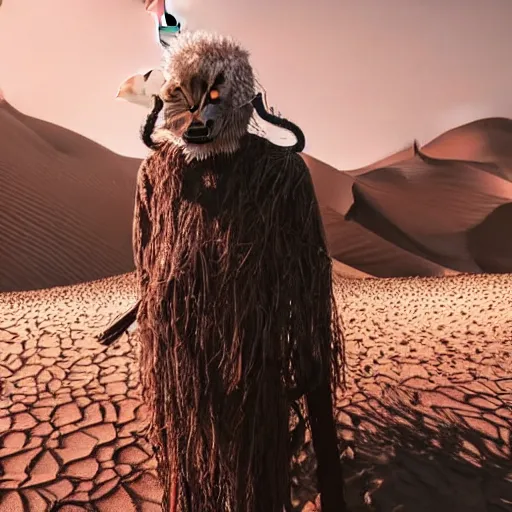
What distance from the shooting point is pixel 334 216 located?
7680 millimetres

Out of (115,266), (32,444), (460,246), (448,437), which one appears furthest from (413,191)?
(32,444)

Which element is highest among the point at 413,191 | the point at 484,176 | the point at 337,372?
the point at 484,176

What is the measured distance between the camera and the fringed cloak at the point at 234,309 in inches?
40.8

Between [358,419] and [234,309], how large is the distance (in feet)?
4.27

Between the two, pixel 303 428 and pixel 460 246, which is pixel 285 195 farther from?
pixel 460 246

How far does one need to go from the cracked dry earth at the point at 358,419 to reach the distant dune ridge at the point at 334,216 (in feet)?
10.6

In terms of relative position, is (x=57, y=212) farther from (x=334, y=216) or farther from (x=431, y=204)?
(x=431, y=204)

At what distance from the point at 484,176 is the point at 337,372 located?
10.2 m

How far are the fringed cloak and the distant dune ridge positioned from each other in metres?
5.61

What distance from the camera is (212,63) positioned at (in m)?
0.96

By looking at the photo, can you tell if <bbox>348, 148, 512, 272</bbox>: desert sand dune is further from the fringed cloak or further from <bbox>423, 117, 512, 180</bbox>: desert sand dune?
the fringed cloak

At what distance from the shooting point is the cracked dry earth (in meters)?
1.63

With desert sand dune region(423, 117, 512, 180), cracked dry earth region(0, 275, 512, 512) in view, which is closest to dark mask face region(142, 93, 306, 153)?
cracked dry earth region(0, 275, 512, 512)

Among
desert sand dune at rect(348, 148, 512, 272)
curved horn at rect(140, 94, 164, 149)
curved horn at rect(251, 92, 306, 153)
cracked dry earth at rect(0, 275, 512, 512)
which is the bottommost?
cracked dry earth at rect(0, 275, 512, 512)
